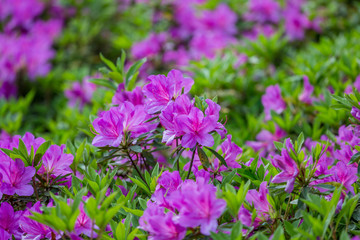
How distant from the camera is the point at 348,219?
4.46 ft

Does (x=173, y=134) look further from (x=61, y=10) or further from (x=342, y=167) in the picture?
(x=61, y=10)

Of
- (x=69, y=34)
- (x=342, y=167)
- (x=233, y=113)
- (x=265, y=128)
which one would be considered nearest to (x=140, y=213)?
(x=342, y=167)

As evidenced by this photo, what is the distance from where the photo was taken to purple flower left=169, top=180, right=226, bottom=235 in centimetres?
121

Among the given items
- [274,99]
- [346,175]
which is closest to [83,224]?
[346,175]

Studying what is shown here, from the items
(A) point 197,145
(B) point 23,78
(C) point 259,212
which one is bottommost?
(B) point 23,78

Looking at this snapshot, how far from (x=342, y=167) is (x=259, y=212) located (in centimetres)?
33

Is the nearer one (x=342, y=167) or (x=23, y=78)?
(x=342, y=167)

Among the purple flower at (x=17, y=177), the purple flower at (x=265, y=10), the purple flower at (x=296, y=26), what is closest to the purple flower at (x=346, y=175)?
the purple flower at (x=17, y=177)

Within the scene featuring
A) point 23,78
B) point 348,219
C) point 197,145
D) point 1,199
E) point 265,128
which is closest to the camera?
point 348,219

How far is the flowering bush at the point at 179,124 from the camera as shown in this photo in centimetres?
134

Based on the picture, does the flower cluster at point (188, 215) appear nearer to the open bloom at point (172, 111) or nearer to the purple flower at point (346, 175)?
the open bloom at point (172, 111)

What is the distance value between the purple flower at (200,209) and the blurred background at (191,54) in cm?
97

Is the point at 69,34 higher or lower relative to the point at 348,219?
lower

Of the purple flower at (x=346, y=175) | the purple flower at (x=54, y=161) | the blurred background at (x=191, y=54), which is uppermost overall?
the purple flower at (x=346, y=175)
